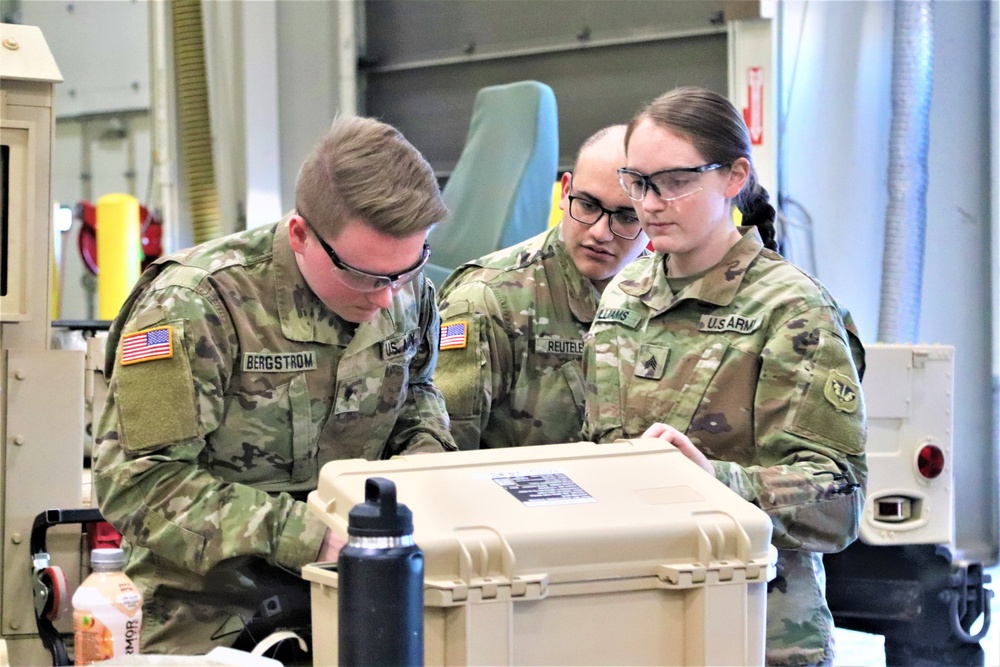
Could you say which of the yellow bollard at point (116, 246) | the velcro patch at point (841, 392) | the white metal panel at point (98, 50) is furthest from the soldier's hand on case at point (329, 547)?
the white metal panel at point (98, 50)

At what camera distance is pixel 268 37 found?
5.04 metres

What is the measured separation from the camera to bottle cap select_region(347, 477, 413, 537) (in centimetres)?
95

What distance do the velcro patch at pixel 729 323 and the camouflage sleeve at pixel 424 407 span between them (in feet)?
1.56

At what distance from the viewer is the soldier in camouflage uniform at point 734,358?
4.99ft

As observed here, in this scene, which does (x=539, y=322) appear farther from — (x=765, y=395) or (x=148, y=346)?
(x=148, y=346)

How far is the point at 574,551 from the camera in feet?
3.52

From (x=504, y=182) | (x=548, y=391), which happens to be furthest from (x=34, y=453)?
(x=504, y=182)

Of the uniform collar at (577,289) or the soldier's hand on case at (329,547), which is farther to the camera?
the uniform collar at (577,289)

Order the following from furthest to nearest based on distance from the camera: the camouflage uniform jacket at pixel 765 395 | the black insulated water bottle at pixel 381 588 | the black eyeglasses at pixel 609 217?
the black eyeglasses at pixel 609 217, the camouflage uniform jacket at pixel 765 395, the black insulated water bottle at pixel 381 588

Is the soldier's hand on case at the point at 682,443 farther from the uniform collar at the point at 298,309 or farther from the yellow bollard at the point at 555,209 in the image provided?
the yellow bollard at the point at 555,209

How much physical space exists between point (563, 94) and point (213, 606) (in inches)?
150

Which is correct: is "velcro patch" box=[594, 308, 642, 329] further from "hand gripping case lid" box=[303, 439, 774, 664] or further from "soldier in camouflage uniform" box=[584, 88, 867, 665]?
"hand gripping case lid" box=[303, 439, 774, 664]

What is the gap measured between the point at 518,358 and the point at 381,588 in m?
1.31

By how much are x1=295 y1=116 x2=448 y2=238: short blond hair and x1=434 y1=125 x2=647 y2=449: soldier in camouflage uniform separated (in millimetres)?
609
